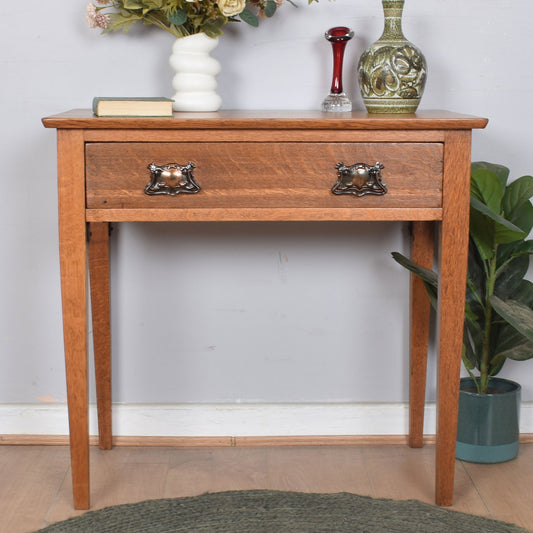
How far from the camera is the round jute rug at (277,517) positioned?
1619 mm

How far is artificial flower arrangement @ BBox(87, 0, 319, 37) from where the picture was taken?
70.2 inches

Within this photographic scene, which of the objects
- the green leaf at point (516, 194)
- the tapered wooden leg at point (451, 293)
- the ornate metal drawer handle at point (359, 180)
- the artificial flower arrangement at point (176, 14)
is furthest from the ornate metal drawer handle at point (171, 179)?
the green leaf at point (516, 194)

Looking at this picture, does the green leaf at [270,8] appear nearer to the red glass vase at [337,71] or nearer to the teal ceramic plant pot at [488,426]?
the red glass vase at [337,71]

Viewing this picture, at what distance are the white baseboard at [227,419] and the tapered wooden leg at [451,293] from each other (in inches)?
15.4

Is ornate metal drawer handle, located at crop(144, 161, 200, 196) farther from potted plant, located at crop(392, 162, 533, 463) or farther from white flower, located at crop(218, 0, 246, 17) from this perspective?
potted plant, located at crop(392, 162, 533, 463)

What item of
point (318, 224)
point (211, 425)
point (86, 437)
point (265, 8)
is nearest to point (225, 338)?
point (211, 425)

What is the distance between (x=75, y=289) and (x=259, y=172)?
453mm

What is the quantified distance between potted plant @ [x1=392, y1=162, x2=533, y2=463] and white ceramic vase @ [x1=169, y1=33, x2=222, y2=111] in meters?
0.59

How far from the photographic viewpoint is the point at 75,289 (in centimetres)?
163

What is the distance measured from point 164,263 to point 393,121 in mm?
780

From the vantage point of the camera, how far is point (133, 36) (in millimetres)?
1962

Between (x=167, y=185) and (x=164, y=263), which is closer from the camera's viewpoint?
(x=167, y=185)

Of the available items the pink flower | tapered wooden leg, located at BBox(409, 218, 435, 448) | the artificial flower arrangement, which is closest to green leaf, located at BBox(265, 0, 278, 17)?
the artificial flower arrangement

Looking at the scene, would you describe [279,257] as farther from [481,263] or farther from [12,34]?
[12,34]
